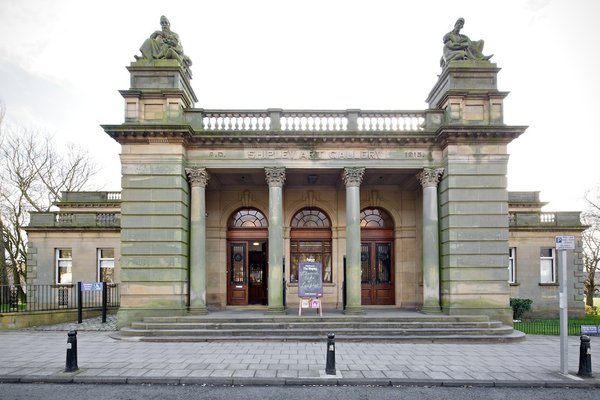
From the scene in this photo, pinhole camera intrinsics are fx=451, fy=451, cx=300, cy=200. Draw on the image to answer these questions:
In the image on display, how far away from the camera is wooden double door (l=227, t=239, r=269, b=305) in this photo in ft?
63.2

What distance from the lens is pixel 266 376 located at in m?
9.20

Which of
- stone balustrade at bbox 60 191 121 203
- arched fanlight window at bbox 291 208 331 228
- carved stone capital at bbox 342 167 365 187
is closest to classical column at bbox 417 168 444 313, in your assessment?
carved stone capital at bbox 342 167 365 187

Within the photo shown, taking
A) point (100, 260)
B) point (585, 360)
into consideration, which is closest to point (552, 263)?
point (585, 360)

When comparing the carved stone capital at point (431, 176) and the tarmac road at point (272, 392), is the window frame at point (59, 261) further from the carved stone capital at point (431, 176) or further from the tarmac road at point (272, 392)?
the carved stone capital at point (431, 176)

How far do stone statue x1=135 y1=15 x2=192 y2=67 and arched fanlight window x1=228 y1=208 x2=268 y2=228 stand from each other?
262 inches

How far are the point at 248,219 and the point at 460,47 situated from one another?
10853mm

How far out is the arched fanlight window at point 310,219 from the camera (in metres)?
19.6

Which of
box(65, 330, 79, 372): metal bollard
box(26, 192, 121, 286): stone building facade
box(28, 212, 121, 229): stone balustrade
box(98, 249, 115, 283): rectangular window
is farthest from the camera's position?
box(98, 249, 115, 283): rectangular window

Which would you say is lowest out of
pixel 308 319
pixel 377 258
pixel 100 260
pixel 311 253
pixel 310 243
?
pixel 308 319

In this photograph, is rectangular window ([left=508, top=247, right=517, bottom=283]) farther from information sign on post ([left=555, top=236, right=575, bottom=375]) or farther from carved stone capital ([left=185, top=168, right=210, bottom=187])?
carved stone capital ([left=185, top=168, right=210, bottom=187])

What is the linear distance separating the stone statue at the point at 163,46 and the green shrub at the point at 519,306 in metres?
17.5

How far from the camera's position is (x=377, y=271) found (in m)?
19.5

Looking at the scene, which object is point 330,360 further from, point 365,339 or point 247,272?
point 247,272


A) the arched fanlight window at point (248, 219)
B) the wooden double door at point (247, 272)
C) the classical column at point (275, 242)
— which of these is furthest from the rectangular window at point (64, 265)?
the classical column at point (275, 242)
